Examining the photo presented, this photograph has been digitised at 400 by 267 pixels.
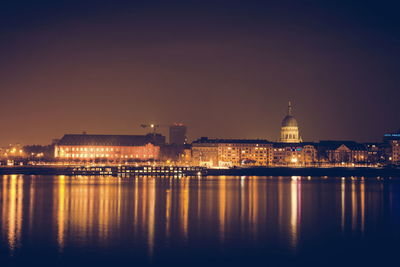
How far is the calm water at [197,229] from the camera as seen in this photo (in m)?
34.5

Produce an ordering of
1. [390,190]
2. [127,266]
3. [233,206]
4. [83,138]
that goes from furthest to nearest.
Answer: [83,138] → [390,190] → [233,206] → [127,266]

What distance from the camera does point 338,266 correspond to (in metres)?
32.8

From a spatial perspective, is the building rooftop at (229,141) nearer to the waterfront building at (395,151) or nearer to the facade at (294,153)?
the facade at (294,153)

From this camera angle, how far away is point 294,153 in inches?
7446

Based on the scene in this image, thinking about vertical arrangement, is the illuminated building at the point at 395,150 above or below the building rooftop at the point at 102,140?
below

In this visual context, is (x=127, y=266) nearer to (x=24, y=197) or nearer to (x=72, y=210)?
(x=72, y=210)

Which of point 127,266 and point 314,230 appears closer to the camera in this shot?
point 127,266

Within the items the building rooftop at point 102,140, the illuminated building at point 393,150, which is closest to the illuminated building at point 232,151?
the building rooftop at point 102,140

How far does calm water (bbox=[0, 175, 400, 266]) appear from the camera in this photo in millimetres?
34500

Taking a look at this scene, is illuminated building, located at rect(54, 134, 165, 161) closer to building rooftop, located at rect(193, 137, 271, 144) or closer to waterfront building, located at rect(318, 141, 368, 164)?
building rooftop, located at rect(193, 137, 271, 144)

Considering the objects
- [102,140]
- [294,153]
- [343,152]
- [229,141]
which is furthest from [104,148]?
[343,152]

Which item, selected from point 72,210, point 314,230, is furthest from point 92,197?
point 314,230

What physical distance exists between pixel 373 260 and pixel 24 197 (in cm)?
4145

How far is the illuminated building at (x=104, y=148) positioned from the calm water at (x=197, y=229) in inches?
4433
